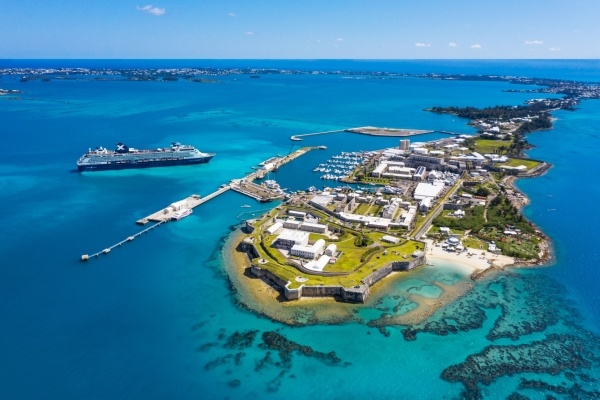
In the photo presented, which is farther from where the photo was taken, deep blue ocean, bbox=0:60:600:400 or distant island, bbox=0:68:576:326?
distant island, bbox=0:68:576:326

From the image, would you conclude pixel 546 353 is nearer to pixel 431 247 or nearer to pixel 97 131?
pixel 431 247

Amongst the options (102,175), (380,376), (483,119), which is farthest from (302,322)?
(483,119)

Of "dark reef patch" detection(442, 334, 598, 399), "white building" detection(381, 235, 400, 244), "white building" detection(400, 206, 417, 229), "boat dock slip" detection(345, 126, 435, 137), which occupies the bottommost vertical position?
"dark reef patch" detection(442, 334, 598, 399)

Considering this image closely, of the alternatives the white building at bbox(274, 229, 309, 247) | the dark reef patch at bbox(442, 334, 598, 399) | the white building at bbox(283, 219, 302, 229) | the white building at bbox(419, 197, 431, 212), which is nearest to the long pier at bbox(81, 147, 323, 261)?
the white building at bbox(283, 219, 302, 229)

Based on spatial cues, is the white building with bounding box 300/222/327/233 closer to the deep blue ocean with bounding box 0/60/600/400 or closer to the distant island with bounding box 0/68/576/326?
the distant island with bounding box 0/68/576/326

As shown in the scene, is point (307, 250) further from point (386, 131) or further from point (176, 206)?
point (386, 131)

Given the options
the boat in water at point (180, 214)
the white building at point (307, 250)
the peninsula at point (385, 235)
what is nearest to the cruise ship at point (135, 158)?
the boat in water at point (180, 214)
